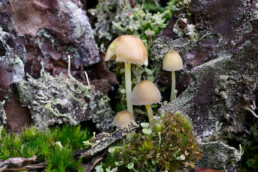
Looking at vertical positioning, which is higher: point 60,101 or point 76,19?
point 76,19

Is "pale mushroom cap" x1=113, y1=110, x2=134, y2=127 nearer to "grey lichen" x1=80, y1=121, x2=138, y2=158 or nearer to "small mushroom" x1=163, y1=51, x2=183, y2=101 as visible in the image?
"grey lichen" x1=80, y1=121, x2=138, y2=158

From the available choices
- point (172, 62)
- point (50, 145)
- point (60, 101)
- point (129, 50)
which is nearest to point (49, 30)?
Answer: point (60, 101)

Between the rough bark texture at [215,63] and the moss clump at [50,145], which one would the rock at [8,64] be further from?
the rough bark texture at [215,63]

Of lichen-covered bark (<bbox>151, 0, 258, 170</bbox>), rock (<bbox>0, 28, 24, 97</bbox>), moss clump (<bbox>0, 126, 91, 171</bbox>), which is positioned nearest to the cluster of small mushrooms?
lichen-covered bark (<bbox>151, 0, 258, 170</bbox>)

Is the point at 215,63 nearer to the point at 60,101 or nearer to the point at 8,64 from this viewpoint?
the point at 60,101

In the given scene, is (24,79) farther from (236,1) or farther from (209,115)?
(236,1)

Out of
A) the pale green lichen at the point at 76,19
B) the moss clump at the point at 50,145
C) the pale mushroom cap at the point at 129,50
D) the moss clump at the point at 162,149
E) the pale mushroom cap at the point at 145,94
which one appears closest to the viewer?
the moss clump at the point at 162,149

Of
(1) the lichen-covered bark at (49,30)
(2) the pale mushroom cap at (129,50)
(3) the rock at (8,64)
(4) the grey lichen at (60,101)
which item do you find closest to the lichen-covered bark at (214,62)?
(2) the pale mushroom cap at (129,50)
